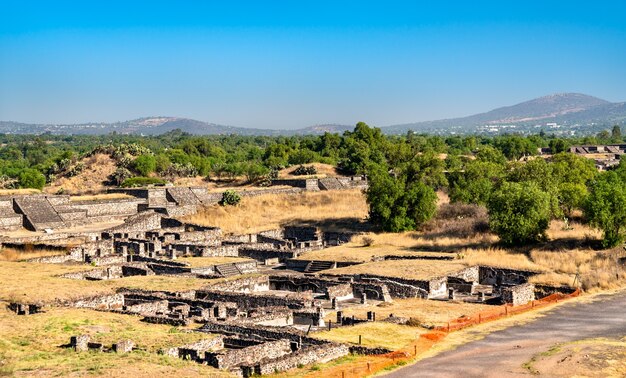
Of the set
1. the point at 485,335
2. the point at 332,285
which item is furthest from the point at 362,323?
the point at 332,285

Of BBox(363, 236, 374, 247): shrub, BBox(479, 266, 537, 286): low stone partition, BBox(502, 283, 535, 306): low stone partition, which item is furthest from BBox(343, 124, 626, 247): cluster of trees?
BBox(502, 283, 535, 306): low stone partition

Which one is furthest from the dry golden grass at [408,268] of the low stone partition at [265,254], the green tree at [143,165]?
the green tree at [143,165]

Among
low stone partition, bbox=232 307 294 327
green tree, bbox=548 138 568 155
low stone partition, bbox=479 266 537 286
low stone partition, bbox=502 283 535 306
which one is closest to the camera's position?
low stone partition, bbox=232 307 294 327

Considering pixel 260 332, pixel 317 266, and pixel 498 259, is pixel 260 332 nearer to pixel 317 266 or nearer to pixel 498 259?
pixel 317 266

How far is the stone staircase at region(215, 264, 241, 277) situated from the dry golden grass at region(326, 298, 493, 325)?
33.0 ft

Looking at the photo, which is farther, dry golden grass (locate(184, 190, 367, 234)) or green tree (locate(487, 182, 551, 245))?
dry golden grass (locate(184, 190, 367, 234))

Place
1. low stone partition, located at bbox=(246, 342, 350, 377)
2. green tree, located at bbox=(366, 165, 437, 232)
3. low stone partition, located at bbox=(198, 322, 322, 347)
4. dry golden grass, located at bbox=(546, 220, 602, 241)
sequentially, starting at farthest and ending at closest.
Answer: green tree, located at bbox=(366, 165, 437, 232) → dry golden grass, located at bbox=(546, 220, 602, 241) → low stone partition, located at bbox=(198, 322, 322, 347) → low stone partition, located at bbox=(246, 342, 350, 377)

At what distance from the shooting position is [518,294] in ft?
108

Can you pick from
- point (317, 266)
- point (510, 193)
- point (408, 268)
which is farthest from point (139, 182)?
point (408, 268)

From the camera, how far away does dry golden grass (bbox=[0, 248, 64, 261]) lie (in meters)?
42.0

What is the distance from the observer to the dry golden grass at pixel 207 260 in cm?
4116

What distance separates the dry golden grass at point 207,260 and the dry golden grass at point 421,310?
38.4 ft

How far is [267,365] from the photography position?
21.3 metres

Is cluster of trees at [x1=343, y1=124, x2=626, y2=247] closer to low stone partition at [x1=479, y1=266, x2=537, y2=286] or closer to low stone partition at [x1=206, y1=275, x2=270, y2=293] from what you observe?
low stone partition at [x1=479, y1=266, x2=537, y2=286]
